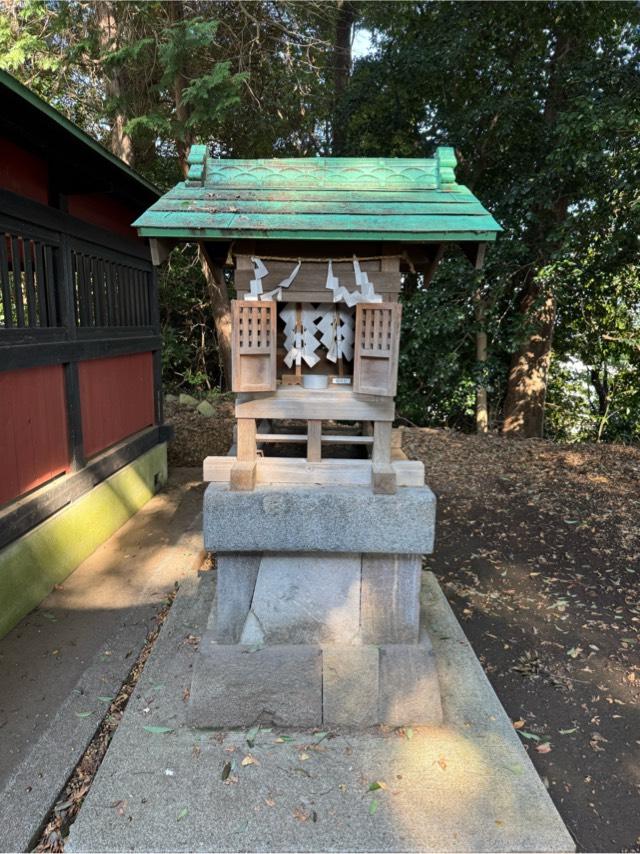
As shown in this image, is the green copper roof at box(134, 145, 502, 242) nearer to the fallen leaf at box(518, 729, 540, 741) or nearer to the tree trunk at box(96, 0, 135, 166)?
the fallen leaf at box(518, 729, 540, 741)

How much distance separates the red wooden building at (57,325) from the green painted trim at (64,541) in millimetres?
17

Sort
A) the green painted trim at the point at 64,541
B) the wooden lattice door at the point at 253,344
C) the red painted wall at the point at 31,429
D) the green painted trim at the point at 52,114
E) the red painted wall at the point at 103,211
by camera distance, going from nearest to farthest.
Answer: the wooden lattice door at the point at 253,344, the green painted trim at the point at 52,114, the green painted trim at the point at 64,541, the red painted wall at the point at 31,429, the red painted wall at the point at 103,211

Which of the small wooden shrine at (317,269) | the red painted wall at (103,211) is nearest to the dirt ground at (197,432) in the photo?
the red painted wall at (103,211)

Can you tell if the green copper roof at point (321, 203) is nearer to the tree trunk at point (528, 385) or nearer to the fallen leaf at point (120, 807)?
the fallen leaf at point (120, 807)

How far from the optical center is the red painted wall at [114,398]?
5.44m

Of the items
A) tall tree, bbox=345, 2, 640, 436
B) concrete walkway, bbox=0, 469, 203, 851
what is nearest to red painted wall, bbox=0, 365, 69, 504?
concrete walkway, bbox=0, 469, 203, 851

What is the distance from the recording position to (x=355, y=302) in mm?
2736

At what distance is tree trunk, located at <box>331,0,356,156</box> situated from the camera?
36.8ft

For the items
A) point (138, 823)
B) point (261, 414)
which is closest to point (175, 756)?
point (138, 823)

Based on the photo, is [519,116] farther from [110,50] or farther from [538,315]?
[110,50]

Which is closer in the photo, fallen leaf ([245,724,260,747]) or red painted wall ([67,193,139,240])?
fallen leaf ([245,724,260,747])

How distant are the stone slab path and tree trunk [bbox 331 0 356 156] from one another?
11227mm

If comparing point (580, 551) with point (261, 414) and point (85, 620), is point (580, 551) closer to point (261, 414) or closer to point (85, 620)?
point (261, 414)

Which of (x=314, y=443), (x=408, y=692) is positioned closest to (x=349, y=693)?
(x=408, y=692)
